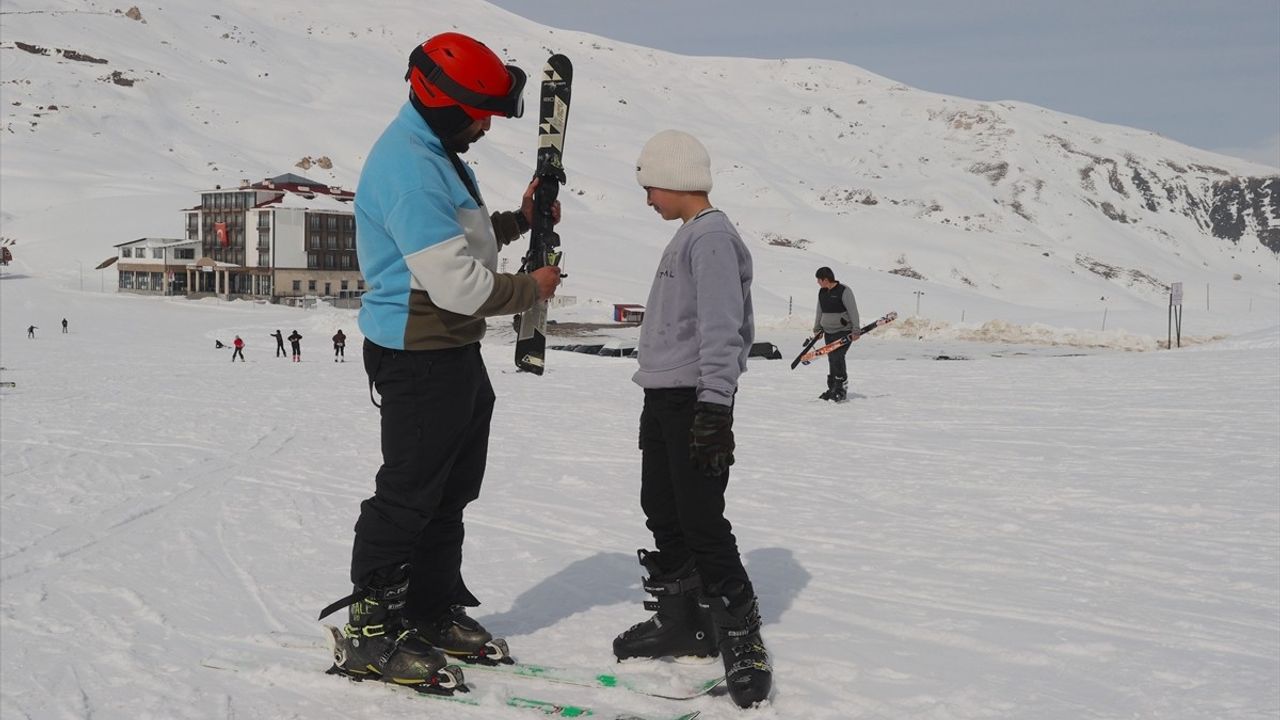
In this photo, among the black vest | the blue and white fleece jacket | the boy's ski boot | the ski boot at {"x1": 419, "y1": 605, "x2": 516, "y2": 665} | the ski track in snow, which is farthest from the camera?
the boy's ski boot

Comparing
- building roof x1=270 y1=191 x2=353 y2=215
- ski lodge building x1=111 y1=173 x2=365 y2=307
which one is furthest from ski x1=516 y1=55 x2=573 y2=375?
building roof x1=270 y1=191 x2=353 y2=215

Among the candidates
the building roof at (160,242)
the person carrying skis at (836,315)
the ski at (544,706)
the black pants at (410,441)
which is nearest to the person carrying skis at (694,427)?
the ski at (544,706)

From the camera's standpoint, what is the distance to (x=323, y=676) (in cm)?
356

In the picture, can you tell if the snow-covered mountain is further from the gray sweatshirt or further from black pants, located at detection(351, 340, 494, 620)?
black pants, located at detection(351, 340, 494, 620)

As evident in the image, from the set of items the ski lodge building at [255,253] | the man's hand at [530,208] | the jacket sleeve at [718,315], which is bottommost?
the jacket sleeve at [718,315]

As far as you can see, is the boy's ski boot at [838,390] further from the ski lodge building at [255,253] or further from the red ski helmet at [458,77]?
the ski lodge building at [255,253]

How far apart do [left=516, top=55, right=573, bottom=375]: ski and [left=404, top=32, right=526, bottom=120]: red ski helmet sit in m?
0.45

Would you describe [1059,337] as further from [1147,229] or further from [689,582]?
[1147,229]

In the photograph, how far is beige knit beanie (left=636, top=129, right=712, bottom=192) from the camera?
3797 millimetres

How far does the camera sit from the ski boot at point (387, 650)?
348cm

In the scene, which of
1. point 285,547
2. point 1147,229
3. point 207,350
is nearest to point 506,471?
point 285,547

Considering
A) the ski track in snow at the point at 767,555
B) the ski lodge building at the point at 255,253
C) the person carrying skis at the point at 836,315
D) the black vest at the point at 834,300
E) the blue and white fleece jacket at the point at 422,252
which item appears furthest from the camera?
the ski lodge building at the point at 255,253

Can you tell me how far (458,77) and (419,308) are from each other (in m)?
0.85

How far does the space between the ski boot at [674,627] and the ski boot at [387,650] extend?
72 cm
